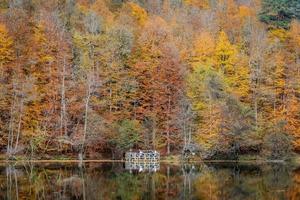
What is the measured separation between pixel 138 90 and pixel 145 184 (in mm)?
32155

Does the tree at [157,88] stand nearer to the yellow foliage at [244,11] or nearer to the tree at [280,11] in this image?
the tree at [280,11]

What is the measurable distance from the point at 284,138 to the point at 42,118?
26.1 metres

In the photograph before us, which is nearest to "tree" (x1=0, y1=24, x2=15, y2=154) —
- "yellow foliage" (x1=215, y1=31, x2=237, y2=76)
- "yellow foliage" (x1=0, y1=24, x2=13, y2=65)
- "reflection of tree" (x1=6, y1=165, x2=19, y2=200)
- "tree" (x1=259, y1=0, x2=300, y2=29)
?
"yellow foliage" (x1=0, y1=24, x2=13, y2=65)

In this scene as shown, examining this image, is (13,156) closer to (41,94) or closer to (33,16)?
(41,94)

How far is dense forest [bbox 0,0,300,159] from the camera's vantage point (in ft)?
201

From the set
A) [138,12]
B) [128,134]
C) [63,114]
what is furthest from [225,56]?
[138,12]

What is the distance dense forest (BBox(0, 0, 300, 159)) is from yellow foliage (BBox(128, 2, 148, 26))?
1400 centimetres

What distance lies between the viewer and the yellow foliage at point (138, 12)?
301 ft

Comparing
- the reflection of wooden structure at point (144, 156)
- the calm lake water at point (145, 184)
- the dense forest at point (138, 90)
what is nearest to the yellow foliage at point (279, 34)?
the dense forest at point (138, 90)

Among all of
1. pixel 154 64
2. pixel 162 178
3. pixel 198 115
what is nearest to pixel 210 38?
pixel 154 64

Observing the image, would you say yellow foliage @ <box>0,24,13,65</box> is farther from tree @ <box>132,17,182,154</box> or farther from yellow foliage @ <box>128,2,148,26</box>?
yellow foliage @ <box>128,2,148,26</box>

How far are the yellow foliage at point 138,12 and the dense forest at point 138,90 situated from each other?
14.0 m

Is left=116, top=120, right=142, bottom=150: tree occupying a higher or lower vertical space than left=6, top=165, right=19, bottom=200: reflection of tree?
higher

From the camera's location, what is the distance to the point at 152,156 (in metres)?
58.4
